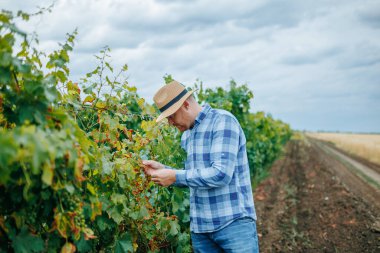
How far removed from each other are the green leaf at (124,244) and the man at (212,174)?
20.8 inches

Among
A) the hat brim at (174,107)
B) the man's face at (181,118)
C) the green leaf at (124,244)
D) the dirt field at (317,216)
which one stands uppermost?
the hat brim at (174,107)

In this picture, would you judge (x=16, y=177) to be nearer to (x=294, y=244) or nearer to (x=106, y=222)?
(x=106, y=222)

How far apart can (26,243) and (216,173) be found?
1307 mm

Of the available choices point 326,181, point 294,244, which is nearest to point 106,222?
point 294,244

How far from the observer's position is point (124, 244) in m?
3.06

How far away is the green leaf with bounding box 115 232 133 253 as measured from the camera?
3.04 meters

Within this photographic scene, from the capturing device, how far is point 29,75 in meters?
1.96

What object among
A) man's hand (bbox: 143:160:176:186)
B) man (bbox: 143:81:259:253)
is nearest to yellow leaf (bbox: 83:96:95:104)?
man (bbox: 143:81:259:253)

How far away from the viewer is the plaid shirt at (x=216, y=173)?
2807mm

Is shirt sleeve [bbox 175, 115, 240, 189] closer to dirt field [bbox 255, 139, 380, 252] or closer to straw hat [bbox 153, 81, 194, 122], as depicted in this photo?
straw hat [bbox 153, 81, 194, 122]

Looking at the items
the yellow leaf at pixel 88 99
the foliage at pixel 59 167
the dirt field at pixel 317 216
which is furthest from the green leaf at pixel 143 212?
the dirt field at pixel 317 216

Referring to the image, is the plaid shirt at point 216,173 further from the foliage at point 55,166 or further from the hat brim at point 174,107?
the foliage at point 55,166

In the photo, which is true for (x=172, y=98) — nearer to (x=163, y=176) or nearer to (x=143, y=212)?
(x=163, y=176)

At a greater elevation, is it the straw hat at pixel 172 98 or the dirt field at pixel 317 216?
the straw hat at pixel 172 98
